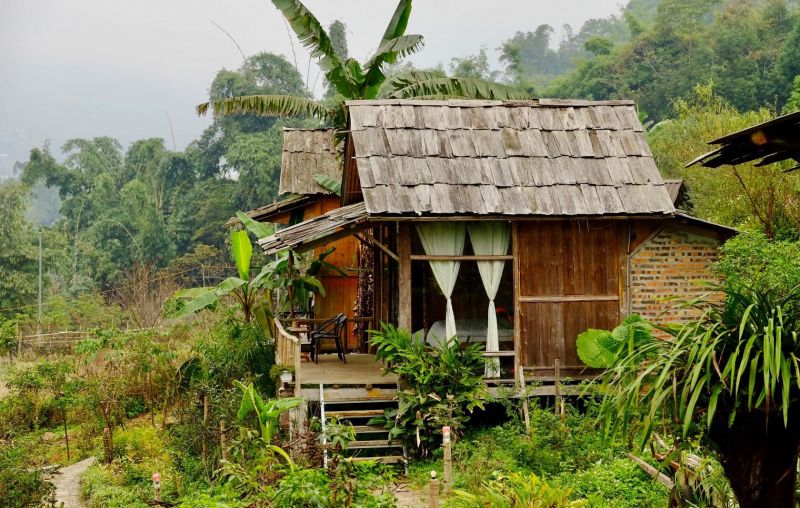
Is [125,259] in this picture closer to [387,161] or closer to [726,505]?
[387,161]

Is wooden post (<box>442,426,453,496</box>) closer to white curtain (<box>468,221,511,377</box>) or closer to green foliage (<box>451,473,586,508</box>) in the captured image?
green foliage (<box>451,473,586,508</box>)

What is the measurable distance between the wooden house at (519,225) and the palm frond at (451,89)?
3987 mm

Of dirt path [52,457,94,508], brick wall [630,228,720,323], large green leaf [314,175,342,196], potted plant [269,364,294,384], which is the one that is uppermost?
large green leaf [314,175,342,196]

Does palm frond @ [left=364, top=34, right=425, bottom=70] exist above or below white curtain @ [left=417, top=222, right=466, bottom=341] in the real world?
above

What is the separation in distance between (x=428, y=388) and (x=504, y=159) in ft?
10.5

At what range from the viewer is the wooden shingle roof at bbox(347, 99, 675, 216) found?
11281 mm

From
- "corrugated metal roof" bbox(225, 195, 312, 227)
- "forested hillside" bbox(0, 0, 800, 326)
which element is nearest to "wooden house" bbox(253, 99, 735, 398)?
"corrugated metal roof" bbox(225, 195, 312, 227)

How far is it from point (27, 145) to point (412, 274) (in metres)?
181

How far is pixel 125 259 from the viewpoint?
130 ft

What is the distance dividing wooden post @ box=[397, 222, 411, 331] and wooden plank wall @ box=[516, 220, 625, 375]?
1.46 metres

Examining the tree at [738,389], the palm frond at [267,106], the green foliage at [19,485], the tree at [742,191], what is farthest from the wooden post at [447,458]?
the palm frond at [267,106]

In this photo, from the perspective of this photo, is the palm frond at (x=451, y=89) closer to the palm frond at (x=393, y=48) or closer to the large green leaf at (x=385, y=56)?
the large green leaf at (x=385, y=56)

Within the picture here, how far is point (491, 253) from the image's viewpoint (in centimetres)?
1174

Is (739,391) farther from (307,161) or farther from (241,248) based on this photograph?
(307,161)
